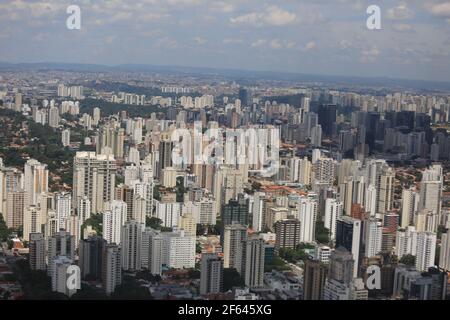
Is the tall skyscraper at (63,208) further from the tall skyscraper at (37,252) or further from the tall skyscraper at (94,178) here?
the tall skyscraper at (37,252)

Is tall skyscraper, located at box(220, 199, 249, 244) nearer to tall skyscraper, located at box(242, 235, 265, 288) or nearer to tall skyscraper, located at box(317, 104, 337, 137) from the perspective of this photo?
tall skyscraper, located at box(242, 235, 265, 288)

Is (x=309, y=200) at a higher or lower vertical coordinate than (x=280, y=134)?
lower

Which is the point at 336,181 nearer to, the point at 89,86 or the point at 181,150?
the point at 181,150

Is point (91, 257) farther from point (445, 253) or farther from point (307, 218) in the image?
point (445, 253)

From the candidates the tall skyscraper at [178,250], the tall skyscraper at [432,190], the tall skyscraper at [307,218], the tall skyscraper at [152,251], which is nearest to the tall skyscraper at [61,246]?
the tall skyscraper at [152,251]

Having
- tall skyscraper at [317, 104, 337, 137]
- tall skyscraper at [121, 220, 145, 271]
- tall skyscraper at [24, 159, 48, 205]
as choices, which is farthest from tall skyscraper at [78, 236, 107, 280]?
tall skyscraper at [317, 104, 337, 137]
